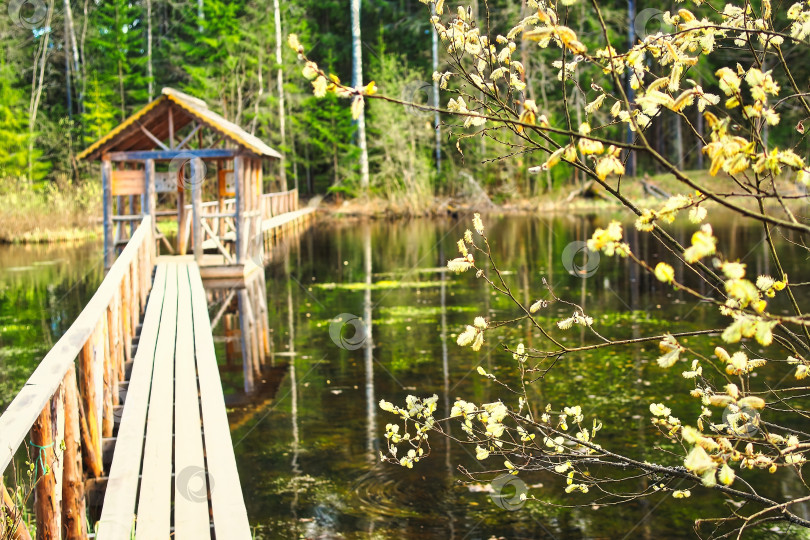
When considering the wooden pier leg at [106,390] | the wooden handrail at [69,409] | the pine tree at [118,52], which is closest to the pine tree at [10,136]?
the pine tree at [118,52]

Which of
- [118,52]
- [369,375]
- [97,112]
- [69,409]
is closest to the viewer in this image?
[69,409]

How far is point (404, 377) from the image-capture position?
9.48 metres

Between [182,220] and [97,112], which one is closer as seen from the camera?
Result: [182,220]

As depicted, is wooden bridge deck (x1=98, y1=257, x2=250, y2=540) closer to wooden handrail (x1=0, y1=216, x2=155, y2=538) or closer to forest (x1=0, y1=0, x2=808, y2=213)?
wooden handrail (x1=0, y1=216, x2=155, y2=538)

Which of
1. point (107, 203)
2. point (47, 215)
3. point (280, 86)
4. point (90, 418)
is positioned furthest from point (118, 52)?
point (90, 418)

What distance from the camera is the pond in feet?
19.6

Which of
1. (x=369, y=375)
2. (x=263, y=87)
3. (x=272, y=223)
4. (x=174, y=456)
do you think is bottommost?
(x=369, y=375)

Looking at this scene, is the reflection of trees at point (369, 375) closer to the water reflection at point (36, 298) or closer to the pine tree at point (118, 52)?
the water reflection at point (36, 298)

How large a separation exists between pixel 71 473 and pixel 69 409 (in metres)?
0.31

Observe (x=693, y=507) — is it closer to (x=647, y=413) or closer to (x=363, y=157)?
(x=647, y=413)

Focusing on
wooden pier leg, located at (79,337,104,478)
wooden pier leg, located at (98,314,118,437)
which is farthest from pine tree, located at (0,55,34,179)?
wooden pier leg, located at (79,337,104,478)

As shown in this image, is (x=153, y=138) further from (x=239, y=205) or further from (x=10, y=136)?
(x=10, y=136)

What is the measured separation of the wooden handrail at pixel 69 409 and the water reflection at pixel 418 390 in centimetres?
129

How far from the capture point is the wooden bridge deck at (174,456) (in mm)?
3527
